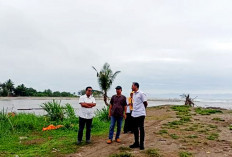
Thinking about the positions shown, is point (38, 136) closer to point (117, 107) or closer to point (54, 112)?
point (54, 112)

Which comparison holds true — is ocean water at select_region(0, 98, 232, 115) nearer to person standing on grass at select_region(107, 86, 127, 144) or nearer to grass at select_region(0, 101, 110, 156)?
grass at select_region(0, 101, 110, 156)

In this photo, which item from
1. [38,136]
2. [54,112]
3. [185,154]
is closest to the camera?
[185,154]

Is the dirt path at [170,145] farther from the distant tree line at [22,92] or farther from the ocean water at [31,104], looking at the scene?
the distant tree line at [22,92]

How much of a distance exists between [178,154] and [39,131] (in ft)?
20.8

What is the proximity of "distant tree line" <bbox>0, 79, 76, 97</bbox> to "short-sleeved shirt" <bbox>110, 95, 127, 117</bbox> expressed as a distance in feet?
191

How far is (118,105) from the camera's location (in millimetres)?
8312

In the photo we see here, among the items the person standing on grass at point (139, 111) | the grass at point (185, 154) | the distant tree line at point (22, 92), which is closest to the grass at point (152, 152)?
the person standing on grass at point (139, 111)

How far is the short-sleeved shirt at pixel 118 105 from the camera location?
326 inches

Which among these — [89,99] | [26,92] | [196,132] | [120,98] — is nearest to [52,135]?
[89,99]

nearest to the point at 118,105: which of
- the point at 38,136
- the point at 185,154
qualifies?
the point at 185,154

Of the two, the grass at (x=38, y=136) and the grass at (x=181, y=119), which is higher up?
the grass at (x=181, y=119)

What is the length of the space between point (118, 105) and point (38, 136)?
3692 mm

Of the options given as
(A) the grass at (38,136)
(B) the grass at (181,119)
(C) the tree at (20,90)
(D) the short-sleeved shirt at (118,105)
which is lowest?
(A) the grass at (38,136)

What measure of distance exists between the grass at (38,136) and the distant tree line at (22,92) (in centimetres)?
5343
